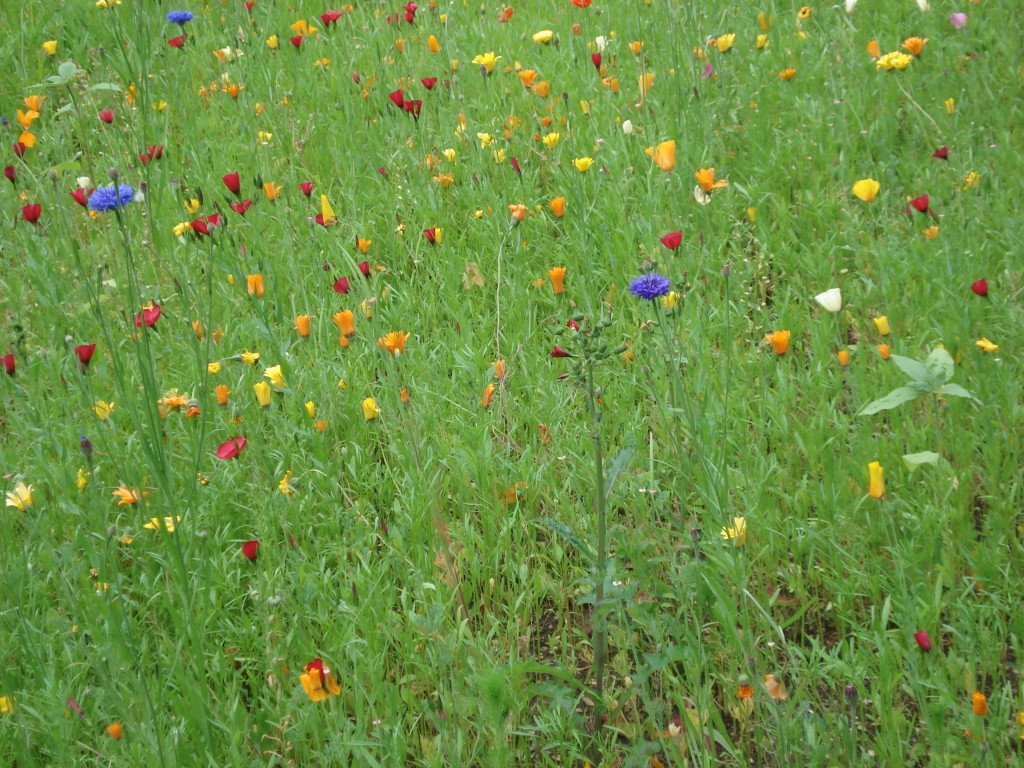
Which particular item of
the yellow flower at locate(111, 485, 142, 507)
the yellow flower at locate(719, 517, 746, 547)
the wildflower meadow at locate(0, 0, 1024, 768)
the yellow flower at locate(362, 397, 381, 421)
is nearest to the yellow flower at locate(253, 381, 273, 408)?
the wildflower meadow at locate(0, 0, 1024, 768)

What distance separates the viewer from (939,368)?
1.89 meters

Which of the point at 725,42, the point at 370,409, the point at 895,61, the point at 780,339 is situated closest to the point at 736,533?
the point at 780,339

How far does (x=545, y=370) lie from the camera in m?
2.58

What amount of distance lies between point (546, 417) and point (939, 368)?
3.16ft

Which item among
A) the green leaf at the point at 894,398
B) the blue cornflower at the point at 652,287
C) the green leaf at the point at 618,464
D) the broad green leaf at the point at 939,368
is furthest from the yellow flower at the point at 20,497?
the broad green leaf at the point at 939,368

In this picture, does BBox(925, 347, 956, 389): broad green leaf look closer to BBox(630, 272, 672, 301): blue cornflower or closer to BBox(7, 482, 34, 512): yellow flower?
BBox(630, 272, 672, 301): blue cornflower

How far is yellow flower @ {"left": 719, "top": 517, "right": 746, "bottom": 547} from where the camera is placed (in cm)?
176

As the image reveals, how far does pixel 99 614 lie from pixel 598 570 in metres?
1.12

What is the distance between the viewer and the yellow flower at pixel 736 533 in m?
1.76

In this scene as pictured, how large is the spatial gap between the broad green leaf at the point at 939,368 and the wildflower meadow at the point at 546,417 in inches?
0.7

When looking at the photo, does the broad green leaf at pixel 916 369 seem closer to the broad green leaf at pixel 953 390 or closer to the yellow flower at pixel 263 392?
the broad green leaf at pixel 953 390

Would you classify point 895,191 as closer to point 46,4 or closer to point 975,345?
point 975,345

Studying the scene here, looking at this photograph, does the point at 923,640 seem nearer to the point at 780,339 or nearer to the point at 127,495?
the point at 780,339

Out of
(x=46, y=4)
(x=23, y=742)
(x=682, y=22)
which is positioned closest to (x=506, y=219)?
(x=682, y=22)
